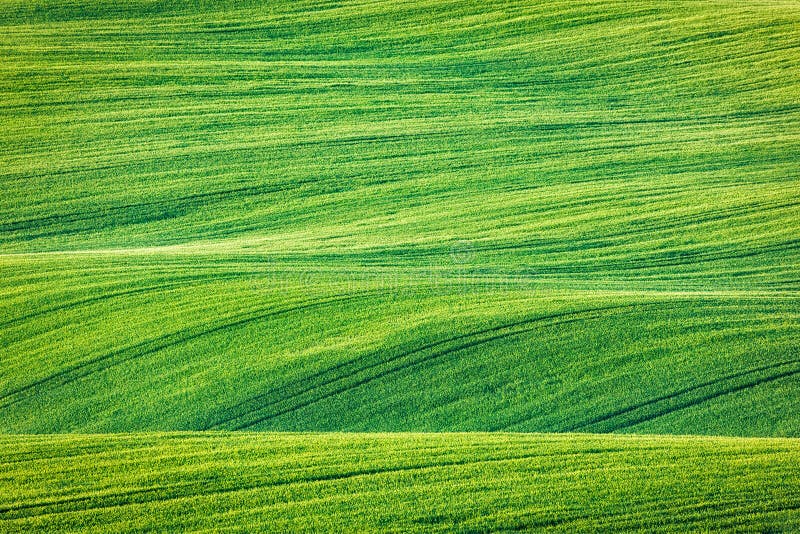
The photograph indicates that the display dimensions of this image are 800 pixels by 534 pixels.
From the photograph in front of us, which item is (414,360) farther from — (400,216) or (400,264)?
(400,216)

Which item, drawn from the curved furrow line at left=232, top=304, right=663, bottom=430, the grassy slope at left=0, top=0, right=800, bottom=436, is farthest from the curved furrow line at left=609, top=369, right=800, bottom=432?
the curved furrow line at left=232, top=304, right=663, bottom=430

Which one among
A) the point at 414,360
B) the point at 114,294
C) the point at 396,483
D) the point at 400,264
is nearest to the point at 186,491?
the point at 396,483

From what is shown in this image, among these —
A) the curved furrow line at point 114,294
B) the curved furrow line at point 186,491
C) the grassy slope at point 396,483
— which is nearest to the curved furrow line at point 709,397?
the grassy slope at point 396,483

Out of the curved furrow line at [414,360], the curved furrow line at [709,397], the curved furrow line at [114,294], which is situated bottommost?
the curved furrow line at [709,397]

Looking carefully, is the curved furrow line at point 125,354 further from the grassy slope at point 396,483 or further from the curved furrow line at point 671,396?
the curved furrow line at point 671,396

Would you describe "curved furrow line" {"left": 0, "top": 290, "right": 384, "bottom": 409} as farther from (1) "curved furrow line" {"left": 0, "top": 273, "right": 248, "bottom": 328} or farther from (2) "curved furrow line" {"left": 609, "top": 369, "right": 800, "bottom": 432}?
(2) "curved furrow line" {"left": 609, "top": 369, "right": 800, "bottom": 432}

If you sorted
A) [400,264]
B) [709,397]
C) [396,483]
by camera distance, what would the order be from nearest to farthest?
[396,483], [709,397], [400,264]

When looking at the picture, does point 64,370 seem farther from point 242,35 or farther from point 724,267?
point 242,35
